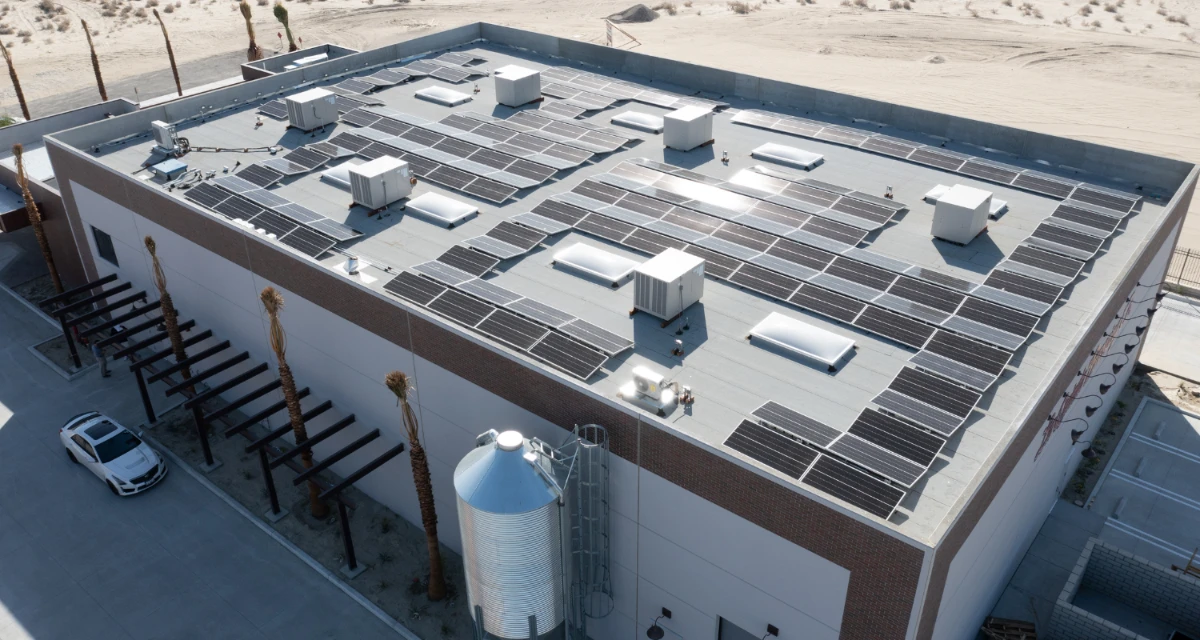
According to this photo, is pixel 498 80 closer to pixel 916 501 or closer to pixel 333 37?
pixel 916 501

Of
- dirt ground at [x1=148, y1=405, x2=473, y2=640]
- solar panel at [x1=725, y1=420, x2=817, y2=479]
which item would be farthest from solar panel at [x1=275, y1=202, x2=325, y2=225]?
solar panel at [x1=725, y1=420, x2=817, y2=479]

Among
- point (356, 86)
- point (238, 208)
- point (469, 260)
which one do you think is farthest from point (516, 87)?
point (469, 260)

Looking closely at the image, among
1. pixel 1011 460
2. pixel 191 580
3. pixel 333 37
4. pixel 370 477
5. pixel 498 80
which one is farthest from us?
pixel 333 37

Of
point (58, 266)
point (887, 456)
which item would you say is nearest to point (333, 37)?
point (58, 266)

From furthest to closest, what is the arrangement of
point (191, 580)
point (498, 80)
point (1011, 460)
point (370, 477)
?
point (498, 80) < point (370, 477) < point (191, 580) < point (1011, 460)

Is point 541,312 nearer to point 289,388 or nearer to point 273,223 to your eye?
point 289,388

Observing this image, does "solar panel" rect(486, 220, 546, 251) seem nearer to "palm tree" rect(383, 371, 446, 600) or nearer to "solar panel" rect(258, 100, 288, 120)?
"palm tree" rect(383, 371, 446, 600)
